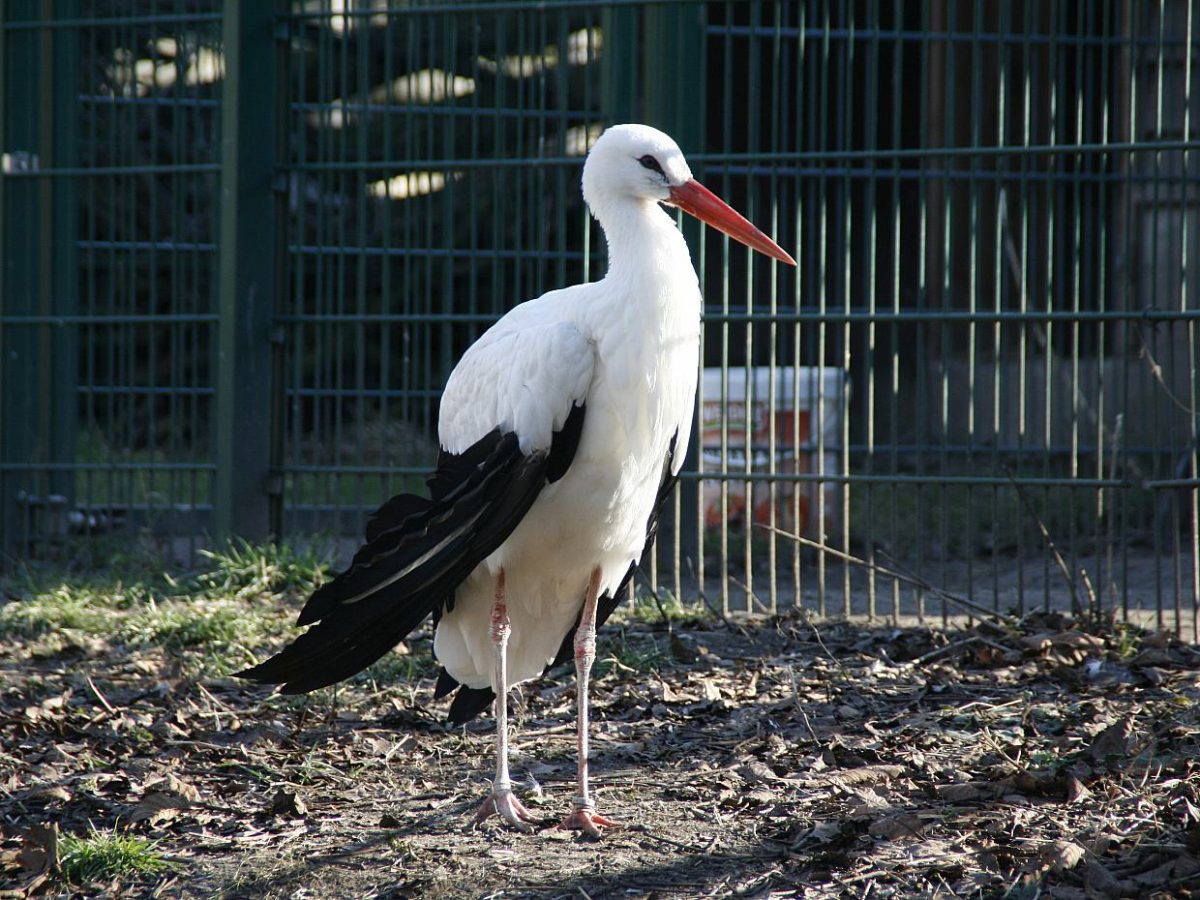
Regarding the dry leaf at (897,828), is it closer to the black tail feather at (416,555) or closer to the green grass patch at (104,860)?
the black tail feather at (416,555)

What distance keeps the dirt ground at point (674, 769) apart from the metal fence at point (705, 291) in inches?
27.8

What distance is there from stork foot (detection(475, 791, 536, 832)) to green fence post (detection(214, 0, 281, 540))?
3.25 m

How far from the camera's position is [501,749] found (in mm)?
3711

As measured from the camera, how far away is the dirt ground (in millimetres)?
3232

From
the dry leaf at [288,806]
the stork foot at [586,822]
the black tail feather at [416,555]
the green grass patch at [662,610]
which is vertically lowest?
the dry leaf at [288,806]

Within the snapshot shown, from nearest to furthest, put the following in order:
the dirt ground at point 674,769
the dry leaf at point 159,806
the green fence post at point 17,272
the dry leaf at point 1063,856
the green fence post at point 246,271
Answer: the dry leaf at point 1063,856, the dirt ground at point 674,769, the dry leaf at point 159,806, the green fence post at point 246,271, the green fence post at point 17,272

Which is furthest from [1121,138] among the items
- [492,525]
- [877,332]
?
[492,525]

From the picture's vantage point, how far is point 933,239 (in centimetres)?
1007

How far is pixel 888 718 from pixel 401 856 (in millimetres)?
1699

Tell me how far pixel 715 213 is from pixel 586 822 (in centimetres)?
163

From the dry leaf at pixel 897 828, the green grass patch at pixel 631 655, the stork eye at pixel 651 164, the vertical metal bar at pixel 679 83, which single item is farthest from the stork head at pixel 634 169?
the vertical metal bar at pixel 679 83

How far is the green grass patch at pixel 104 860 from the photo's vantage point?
3326mm

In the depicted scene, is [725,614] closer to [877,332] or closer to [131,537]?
[131,537]

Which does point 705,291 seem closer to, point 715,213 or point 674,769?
point 715,213
